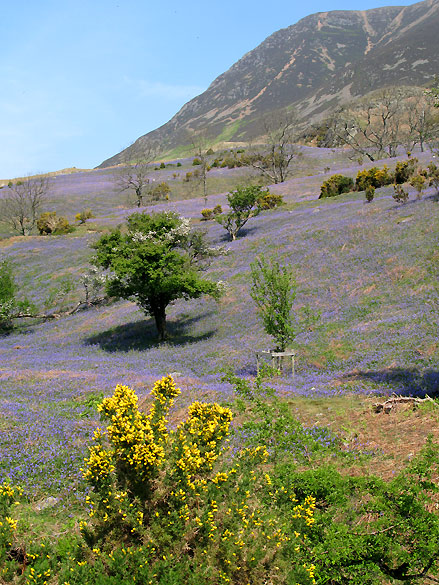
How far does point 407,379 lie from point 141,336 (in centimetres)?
1708

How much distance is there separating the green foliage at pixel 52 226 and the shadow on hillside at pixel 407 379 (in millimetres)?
49130

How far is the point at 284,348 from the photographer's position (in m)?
17.0

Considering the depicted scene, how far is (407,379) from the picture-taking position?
1285 cm

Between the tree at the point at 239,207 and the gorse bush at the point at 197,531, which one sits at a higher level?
the tree at the point at 239,207

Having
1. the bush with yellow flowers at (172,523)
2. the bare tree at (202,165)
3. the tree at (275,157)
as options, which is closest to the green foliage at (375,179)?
the bare tree at (202,165)

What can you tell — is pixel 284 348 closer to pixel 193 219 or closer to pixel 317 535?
pixel 317 535

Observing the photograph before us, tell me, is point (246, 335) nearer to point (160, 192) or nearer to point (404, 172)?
point (404, 172)

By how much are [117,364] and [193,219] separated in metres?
33.4

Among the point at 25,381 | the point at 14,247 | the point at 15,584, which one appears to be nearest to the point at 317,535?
the point at 15,584

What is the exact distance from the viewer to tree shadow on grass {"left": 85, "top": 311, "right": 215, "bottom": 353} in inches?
947

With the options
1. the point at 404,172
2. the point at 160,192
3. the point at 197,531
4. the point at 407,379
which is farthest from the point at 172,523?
the point at 160,192

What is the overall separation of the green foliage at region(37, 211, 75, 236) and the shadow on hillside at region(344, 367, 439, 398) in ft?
161

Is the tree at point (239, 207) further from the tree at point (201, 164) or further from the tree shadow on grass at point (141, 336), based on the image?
the tree at point (201, 164)

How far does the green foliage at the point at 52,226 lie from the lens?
5576cm
